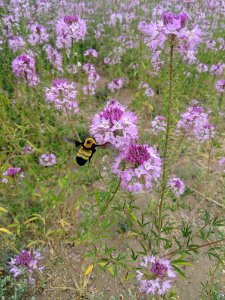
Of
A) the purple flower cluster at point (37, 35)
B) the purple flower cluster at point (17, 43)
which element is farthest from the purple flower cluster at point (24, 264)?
A: the purple flower cluster at point (37, 35)

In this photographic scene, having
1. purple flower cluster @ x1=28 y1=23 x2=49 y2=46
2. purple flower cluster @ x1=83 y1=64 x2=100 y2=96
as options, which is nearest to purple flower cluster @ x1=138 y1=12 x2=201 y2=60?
purple flower cluster @ x1=28 y1=23 x2=49 y2=46

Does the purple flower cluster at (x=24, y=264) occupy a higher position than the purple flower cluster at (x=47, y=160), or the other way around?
the purple flower cluster at (x=47, y=160)

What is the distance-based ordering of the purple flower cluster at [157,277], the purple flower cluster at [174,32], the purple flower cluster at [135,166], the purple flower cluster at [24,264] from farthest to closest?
the purple flower cluster at [24,264] < the purple flower cluster at [157,277] < the purple flower cluster at [135,166] < the purple flower cluster at [174,32]

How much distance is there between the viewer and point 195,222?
411cm

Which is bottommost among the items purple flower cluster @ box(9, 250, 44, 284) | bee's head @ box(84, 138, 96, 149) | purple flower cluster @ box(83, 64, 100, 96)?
purple flower cluster @ box(9, 250, 44, 284)

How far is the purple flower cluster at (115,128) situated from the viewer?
2070 millimetres

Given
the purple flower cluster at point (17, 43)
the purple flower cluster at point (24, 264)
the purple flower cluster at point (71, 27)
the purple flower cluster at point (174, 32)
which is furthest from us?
the purple flower cluster at point (17, 43)

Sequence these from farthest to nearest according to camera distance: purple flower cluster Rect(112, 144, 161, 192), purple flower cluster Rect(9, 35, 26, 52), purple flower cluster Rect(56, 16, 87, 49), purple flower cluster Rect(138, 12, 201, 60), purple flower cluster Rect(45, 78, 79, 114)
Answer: purple flower cluster Rect(9, 35, 26, 52)
purple flower cluster Rect(56, 16, 87, 49)
purple flower cluster Rect(45, 78, 79, 114)
purple flower cluster Rect(112, 144, 161, 192)
purple flower cluster Rect(138, 12, 201, 60)

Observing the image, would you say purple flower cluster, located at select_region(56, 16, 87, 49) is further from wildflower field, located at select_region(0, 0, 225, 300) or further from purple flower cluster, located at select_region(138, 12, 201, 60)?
purple flower cluster, located at select_region(138, 12, 201, 60)

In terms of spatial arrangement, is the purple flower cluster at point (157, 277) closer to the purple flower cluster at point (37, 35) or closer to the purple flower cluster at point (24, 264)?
the purple flower cluster at point (24, 264)

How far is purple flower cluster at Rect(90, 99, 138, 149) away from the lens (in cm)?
207

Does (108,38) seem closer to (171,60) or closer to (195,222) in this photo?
(195,222)

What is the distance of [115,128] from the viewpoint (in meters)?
2.05

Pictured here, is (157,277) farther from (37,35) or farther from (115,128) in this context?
A: (37,35)
